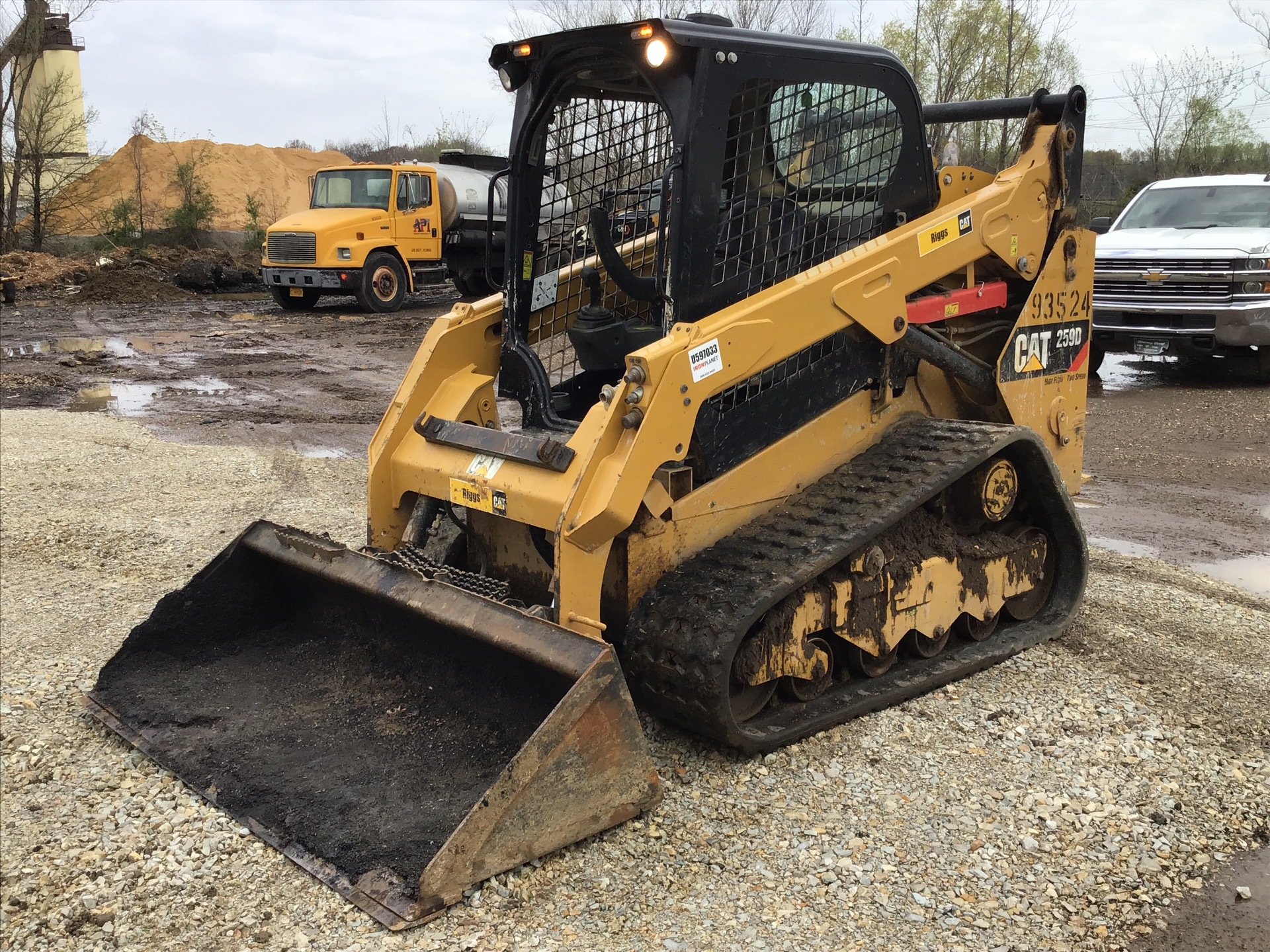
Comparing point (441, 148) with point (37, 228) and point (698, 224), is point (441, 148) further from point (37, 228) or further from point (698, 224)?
point (698, 224)

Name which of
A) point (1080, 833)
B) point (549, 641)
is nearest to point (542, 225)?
point (549, 641)

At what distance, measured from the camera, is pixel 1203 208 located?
12.3m

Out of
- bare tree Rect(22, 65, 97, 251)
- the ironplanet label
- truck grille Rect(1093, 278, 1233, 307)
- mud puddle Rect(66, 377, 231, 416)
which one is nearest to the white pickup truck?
truck grille Rect(1093, 278, 1233, 307)

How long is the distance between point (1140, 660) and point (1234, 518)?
313 centimetres

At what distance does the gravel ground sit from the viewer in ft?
9.75

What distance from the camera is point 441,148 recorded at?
4281cm

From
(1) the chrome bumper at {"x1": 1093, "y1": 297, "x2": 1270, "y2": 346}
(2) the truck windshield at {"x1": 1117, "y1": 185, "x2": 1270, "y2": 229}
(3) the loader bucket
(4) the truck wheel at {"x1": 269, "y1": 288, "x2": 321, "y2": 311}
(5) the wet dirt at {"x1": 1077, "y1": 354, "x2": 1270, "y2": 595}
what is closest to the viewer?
(3) the loader bucket

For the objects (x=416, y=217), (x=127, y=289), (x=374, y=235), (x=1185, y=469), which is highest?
(x=416, y=217)

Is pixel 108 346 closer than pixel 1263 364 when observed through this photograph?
No

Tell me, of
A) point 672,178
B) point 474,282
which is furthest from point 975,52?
point 672,178

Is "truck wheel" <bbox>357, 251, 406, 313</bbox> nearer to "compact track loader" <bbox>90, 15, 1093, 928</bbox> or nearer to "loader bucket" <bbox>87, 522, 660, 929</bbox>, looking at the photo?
"compact track loader" <bbox>90, 15, 1093, 928</bbox>

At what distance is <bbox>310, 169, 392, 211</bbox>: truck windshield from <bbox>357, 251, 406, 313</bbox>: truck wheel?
36.2 inches

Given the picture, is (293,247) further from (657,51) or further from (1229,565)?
(657,51)

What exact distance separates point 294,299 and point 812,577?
19.3 meters
